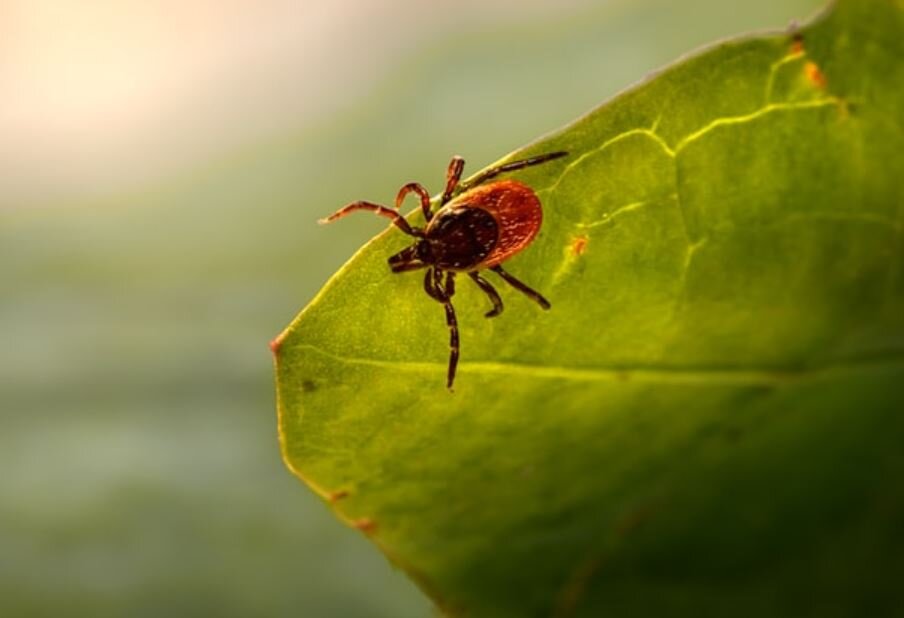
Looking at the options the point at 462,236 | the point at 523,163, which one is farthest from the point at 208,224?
the point at 523,163

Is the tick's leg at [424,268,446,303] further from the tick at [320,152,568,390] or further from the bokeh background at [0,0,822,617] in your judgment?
the bokeh background at [0,0,822,617]

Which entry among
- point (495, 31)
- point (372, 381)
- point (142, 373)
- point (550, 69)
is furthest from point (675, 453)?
point (495, 31)

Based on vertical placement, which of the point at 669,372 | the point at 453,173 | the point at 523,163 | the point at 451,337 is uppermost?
the point at 453,173

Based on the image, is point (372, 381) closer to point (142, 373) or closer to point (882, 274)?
point (882, 274)

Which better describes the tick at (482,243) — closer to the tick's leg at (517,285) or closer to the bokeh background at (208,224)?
the tick's leg at (517,285)

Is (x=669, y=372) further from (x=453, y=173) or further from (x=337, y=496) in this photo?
(x=453, y=173)

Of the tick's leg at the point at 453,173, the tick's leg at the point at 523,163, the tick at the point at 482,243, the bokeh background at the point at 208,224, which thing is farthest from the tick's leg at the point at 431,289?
the bokeh background at the point at 208,224
